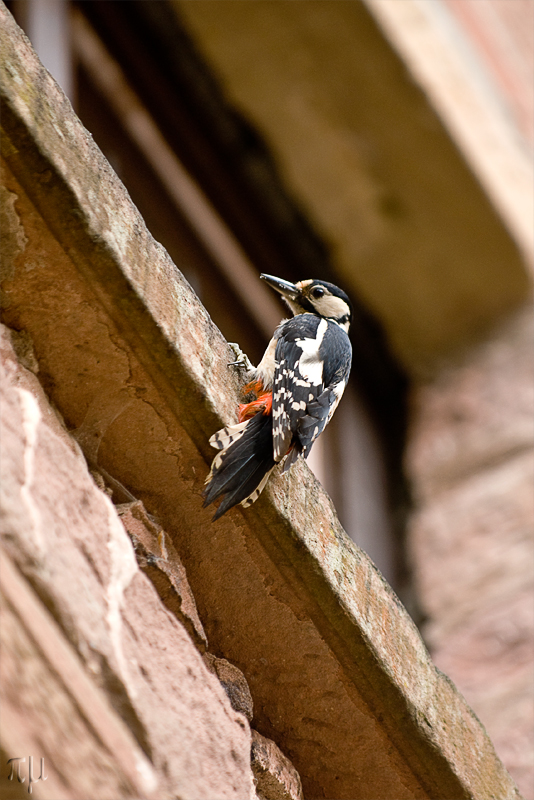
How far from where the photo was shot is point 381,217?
14.3 feet

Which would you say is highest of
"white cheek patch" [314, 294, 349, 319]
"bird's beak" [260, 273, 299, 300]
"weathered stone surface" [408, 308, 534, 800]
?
"bird's beak" [260, 273, 299, 300]

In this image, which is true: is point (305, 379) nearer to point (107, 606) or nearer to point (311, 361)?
point (311, 361)

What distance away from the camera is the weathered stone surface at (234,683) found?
5.96 ft

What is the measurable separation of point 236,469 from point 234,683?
0.42 meters

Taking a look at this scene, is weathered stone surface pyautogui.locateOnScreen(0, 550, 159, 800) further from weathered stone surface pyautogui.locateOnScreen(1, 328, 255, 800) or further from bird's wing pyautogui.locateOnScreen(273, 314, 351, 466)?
bird's wing pyautogui.locateOnScreen(273, 314, 351, 466)

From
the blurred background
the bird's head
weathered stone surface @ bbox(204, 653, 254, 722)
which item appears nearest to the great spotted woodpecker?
the bird's head

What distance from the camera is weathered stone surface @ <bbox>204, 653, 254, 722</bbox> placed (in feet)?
5.96

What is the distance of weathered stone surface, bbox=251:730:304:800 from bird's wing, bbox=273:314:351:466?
1.70 feet

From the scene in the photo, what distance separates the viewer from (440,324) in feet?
15.0

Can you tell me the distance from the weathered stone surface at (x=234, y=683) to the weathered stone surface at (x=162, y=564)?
4 centimetres

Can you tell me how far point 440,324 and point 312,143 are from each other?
0.98 meters

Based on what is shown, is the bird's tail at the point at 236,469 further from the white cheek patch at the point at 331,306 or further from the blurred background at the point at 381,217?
the blurred background at the point at 381,217

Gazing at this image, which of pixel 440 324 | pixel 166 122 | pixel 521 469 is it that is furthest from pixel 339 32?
pixel 521 469

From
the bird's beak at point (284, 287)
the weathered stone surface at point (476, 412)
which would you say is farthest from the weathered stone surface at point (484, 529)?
the bird's beak at point (284, 287)
